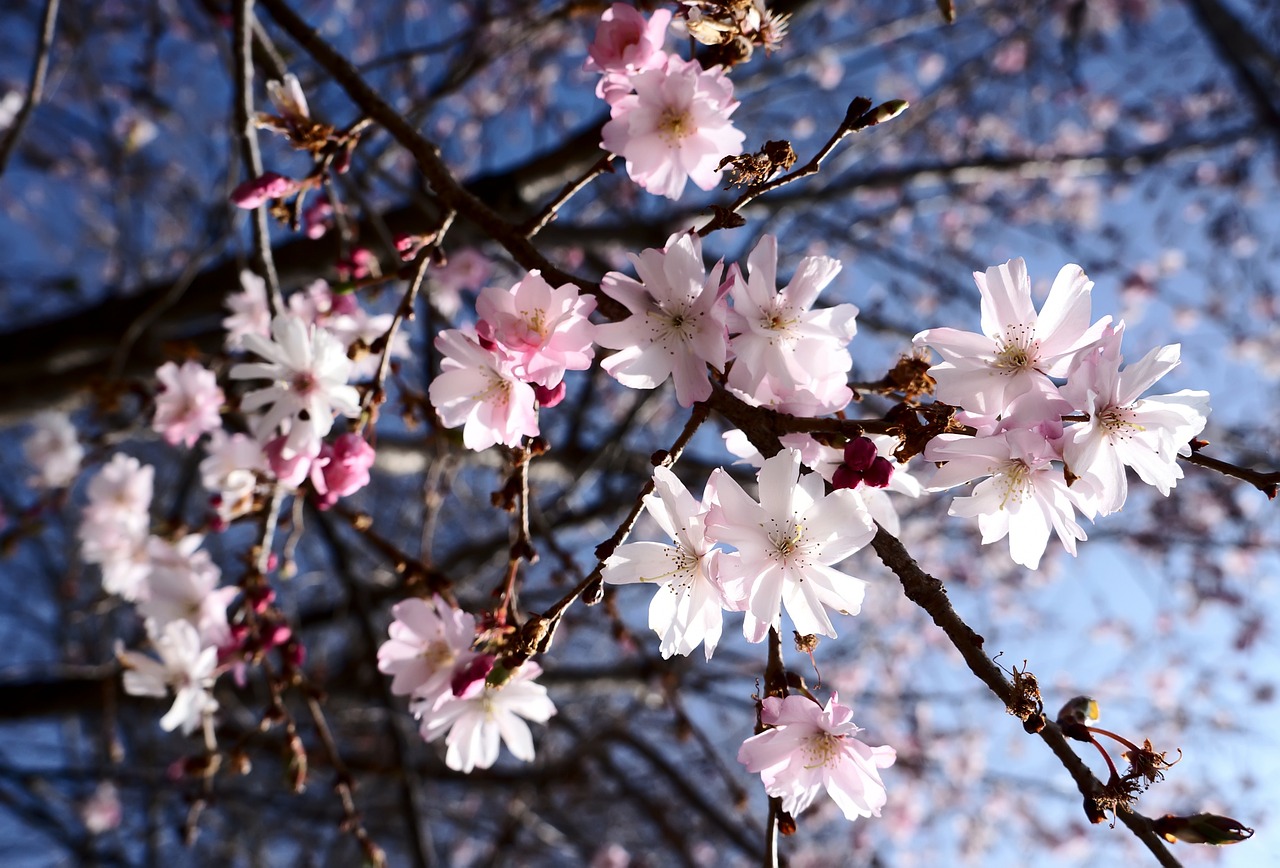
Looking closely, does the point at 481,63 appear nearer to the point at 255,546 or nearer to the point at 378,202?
the point at 255,546

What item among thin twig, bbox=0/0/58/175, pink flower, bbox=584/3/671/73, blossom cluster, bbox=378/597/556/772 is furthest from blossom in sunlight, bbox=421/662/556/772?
thin twig, bbox=0/0/58/175

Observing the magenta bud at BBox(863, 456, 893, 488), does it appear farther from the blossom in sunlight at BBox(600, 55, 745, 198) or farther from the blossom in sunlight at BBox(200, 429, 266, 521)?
the blossom in sunlight at BBox(200, 429, 266, 521)

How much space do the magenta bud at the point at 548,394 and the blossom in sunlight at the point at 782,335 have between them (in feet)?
0.81

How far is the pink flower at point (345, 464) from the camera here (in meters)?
1.36

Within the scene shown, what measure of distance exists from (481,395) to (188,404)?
1071 mm

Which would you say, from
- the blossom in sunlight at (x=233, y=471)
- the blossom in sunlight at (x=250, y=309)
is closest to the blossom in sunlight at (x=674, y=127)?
the blossom in sunlight at (x=233, y=471)

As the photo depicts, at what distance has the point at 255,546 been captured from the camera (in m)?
1.64

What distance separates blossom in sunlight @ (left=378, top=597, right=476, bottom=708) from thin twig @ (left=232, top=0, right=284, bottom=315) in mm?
661

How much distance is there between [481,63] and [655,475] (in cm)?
174

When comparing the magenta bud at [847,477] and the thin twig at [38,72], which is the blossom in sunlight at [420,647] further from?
the thin twig at [38,72]

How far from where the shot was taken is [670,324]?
110cm

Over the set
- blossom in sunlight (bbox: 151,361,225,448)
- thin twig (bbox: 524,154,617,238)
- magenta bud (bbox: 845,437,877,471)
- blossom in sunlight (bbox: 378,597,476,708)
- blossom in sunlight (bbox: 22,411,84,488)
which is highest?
blossom in sunlight (bbox: 22,411,84,488)

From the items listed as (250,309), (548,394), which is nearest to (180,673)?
(250,309)

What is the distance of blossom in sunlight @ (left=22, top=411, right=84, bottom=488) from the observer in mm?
3250
